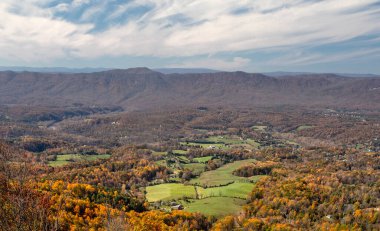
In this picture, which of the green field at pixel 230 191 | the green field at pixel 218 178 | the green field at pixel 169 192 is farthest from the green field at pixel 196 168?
the green field at pixel 230 191

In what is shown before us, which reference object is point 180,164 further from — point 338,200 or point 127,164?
point 338,200

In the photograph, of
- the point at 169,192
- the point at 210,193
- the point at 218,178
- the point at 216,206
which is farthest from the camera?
the point at 218,178

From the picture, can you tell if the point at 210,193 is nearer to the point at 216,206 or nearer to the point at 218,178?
the point at 216,206

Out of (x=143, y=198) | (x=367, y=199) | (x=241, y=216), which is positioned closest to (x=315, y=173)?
(x=367, y=199)

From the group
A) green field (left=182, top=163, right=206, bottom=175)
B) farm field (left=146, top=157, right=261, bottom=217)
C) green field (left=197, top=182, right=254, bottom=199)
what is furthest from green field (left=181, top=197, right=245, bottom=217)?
green field (left=182, top=163, right=206, bottom=175)

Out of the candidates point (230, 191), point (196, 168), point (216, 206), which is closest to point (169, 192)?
point (216, 206)
